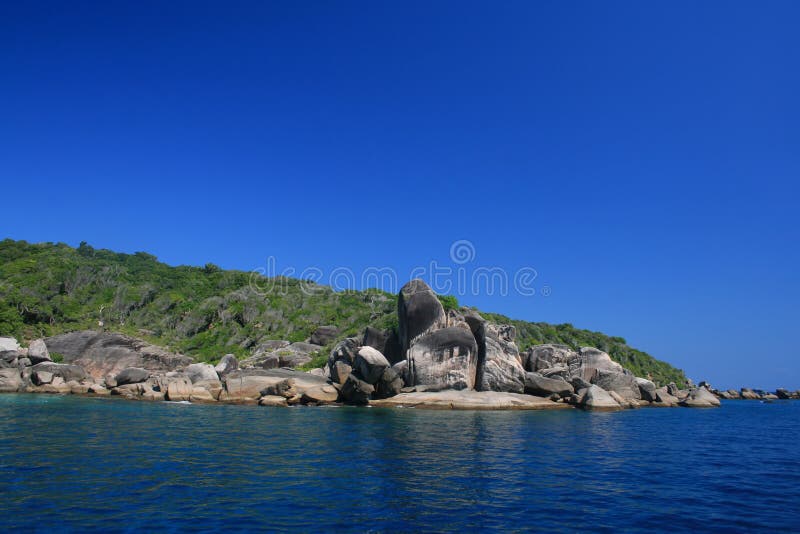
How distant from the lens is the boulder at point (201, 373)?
4791 centimetres

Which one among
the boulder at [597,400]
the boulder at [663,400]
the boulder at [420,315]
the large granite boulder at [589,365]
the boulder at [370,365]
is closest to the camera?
the boulder at [370,365]

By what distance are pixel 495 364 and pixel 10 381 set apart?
44539mm

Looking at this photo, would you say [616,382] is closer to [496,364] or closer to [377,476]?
[496,364]

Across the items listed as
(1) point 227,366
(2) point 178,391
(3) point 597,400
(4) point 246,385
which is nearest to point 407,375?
(4) point 246,385

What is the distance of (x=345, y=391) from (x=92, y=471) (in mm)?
28162

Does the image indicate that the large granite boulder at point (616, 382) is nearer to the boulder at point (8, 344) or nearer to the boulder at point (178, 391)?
the boulder at point (178, 391)

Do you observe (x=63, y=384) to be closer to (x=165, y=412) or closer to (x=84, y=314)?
(x=165, y=412)

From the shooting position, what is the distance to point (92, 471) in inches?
615

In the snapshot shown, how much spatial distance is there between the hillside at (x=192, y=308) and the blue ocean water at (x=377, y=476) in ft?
113

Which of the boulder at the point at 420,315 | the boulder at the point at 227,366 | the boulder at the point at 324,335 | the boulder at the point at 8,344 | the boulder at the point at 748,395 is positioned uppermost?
the boulder at the point at 420,315

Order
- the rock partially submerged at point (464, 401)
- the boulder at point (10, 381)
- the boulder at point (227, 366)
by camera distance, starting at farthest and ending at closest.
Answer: the boulder at point (227, 366)
the boulder at point (10, 381)
the rock partially submerged at point (464, 401)

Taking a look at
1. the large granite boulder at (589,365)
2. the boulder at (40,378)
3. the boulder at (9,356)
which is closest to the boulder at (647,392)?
the large granite boulder at (589,365)

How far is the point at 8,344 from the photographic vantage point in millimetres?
51125

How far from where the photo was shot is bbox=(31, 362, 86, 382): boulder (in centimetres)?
4773
